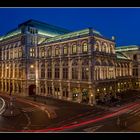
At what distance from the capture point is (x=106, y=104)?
45844 millimetres

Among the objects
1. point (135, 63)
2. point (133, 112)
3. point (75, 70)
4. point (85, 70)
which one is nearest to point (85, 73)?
point (85, 70)

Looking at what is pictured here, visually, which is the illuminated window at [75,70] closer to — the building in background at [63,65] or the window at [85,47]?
the building in background at [63,65]

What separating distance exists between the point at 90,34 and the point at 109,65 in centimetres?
1243

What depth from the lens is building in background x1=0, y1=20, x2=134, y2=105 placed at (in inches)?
1895

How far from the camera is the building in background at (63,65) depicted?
48.1 meters

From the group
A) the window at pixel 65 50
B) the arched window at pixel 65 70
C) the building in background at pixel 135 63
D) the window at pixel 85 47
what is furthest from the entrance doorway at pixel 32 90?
the building in background at pixel 135 63

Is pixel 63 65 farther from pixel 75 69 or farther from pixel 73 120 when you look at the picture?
pixel 73 120

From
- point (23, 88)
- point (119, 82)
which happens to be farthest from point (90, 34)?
point (23, 88)

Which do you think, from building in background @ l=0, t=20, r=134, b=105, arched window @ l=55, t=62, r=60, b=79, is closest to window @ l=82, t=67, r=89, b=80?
building in background @ l=0, t=20, r=134, b=105

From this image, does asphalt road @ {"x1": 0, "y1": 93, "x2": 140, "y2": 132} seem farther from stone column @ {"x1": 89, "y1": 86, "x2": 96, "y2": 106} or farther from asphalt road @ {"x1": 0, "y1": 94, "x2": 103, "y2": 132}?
stone column @ {"x1": 89, "y1": 86, "x2": 96, "y2": 106}

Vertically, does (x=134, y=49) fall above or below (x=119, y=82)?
above

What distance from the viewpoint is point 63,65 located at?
180 feet

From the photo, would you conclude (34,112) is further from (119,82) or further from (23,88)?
(119,82)
